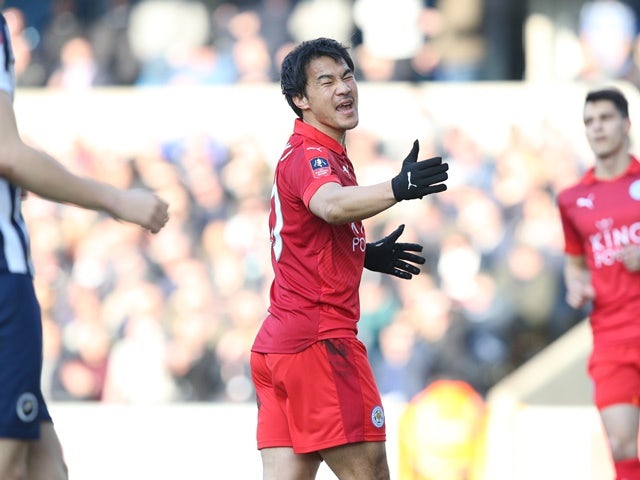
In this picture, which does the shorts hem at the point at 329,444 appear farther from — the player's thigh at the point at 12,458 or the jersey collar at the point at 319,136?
the player's thigh at the point at 12,458

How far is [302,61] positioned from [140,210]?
161 cm

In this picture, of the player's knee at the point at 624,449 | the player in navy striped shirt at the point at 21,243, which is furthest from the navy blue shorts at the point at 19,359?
the player's knee at the point at 624,449

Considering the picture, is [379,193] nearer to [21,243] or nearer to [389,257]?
[389,257]

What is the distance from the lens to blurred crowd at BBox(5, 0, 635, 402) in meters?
10.4

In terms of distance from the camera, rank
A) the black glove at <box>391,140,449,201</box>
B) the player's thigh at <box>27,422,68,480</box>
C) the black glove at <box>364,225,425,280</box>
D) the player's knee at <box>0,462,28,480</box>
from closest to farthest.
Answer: the player's knee at <box>0,462,28,480</box>, the player's thigh at <box>27,422,68,480</box>, the black glove at <box>391,140,449,201</box>, the black glove at <box>364,225,425,280</box>

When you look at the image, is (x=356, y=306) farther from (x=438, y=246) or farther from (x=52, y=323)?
(x=52, y=323)

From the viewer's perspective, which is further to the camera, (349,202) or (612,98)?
(612,98)

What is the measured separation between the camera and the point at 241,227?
441 inches

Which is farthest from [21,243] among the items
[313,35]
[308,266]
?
[313,35]

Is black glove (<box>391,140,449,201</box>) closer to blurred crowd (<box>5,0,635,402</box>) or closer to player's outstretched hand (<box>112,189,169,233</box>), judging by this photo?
player's outstretched hand (<box>112,189,169,233</box>)

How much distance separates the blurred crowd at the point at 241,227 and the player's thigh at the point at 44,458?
6496mm

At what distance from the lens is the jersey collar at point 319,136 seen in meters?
4.76

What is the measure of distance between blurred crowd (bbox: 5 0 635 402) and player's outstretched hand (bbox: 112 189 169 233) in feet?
22.6

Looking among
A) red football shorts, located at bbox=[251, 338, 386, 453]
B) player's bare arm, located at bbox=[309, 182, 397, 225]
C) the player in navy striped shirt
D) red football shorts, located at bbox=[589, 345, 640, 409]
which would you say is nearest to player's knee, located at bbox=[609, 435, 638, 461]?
red football shorts, located at bbox=[589, 345, 640, 409]
